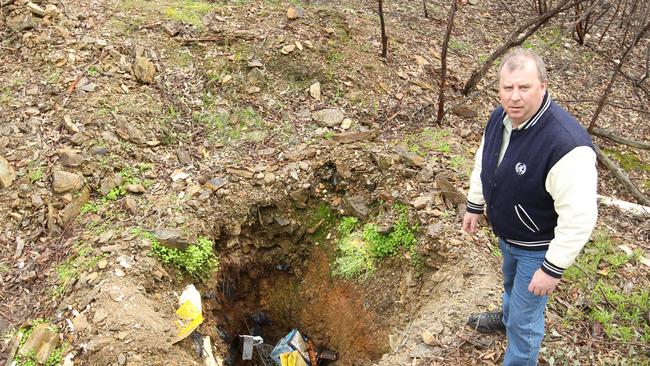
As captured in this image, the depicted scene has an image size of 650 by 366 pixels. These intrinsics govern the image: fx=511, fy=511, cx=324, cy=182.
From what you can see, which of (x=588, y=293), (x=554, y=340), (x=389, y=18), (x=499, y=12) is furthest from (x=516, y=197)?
(x=499, y=12)

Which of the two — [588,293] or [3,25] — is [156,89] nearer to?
[3,25]

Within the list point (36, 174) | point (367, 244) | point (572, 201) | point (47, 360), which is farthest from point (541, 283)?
point (36, 174)

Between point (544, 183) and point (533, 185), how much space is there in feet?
0.16

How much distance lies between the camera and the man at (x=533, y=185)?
7.46 ft

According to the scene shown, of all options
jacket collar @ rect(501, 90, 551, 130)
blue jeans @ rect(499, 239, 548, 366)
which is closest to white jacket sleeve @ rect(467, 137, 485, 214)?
blue jeans @ rect(499, 239, 548, 366)

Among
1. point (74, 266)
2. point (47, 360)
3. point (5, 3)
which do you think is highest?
point (5, 3)

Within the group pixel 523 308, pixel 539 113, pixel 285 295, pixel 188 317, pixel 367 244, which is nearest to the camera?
pixel 539 113

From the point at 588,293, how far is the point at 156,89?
14.3ft

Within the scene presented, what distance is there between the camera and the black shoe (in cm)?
338

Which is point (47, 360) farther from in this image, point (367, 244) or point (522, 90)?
point (522, 90)

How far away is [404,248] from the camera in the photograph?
442 cm

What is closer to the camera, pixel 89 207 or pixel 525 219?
pixel 525 219

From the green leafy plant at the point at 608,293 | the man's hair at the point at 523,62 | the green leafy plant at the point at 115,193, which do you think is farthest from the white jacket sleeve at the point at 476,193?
the green leafy plant at the point at 115,193

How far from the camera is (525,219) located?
8.32 ft
